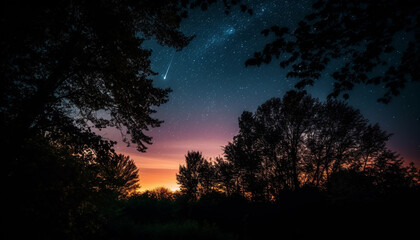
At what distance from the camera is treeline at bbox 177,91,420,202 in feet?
44.8

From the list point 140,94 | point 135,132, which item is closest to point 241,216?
point 135,132

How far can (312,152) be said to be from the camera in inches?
683

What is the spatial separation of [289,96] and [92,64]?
21.0ft

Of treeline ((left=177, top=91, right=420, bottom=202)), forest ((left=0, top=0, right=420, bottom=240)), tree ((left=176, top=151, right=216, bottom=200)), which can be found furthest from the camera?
tree ((left=176, top=151, right=216, bottom=200))

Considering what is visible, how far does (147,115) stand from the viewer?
281 inches

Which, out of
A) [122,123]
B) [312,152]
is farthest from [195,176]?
[122,123]

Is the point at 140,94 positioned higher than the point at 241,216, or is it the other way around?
the point at 140,94

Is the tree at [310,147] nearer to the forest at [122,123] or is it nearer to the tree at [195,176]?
the forest at [122,123]

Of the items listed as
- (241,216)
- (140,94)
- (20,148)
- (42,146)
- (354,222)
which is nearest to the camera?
(20,148)

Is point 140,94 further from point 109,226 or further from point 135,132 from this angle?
point 109,226

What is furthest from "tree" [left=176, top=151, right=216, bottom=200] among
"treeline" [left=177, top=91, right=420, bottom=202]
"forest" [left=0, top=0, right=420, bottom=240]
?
"forest" [left=0, top=0, right=420, bottom=240]

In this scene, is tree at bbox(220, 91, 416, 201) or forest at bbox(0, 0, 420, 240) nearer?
forest at bbox(0, 0, 420, 240)

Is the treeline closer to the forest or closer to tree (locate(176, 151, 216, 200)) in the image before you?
the forest

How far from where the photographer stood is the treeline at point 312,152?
537 inches
